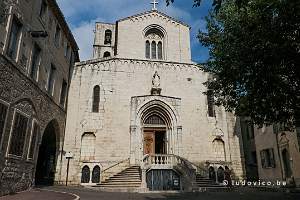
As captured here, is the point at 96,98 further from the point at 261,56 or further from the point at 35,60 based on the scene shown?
the point at 261,56

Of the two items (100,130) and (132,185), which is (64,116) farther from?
(132,185)

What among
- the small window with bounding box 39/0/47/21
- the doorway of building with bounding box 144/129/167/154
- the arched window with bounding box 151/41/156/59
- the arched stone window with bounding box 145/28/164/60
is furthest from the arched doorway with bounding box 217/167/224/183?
the small window with bounding box 39/0/47/21

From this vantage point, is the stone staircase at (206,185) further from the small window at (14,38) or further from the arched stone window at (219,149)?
the small window at (14,38)

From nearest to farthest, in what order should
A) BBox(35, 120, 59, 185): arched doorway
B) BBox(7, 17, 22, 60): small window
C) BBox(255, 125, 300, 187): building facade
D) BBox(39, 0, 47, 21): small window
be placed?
BBox(7, 17, 22, 60): small window
BBox(39, 0, 47, 21): small window
BBox(255, 125, 300, 187): building facade
BBox(35, 120, 59, 185): arched doorway

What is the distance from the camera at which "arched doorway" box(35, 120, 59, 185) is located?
2112 cm

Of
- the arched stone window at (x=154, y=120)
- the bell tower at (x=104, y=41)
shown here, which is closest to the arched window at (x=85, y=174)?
the arched stone window at (x=154, y=120)

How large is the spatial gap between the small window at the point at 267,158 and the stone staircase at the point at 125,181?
1018cm

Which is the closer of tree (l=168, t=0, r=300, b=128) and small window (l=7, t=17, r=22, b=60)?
tree (l=168, t=0, r=300, b=128)

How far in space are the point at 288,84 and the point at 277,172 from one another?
12.1 m

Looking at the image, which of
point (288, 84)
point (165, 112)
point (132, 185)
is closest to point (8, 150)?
point (132, 185)

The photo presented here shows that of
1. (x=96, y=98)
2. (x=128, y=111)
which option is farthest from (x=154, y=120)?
(x=96, y=98)

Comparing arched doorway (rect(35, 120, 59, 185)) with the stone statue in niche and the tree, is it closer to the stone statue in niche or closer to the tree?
the stone statue in niche

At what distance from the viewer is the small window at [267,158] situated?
21.4 m

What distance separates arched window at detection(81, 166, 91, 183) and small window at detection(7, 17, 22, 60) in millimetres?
10887
